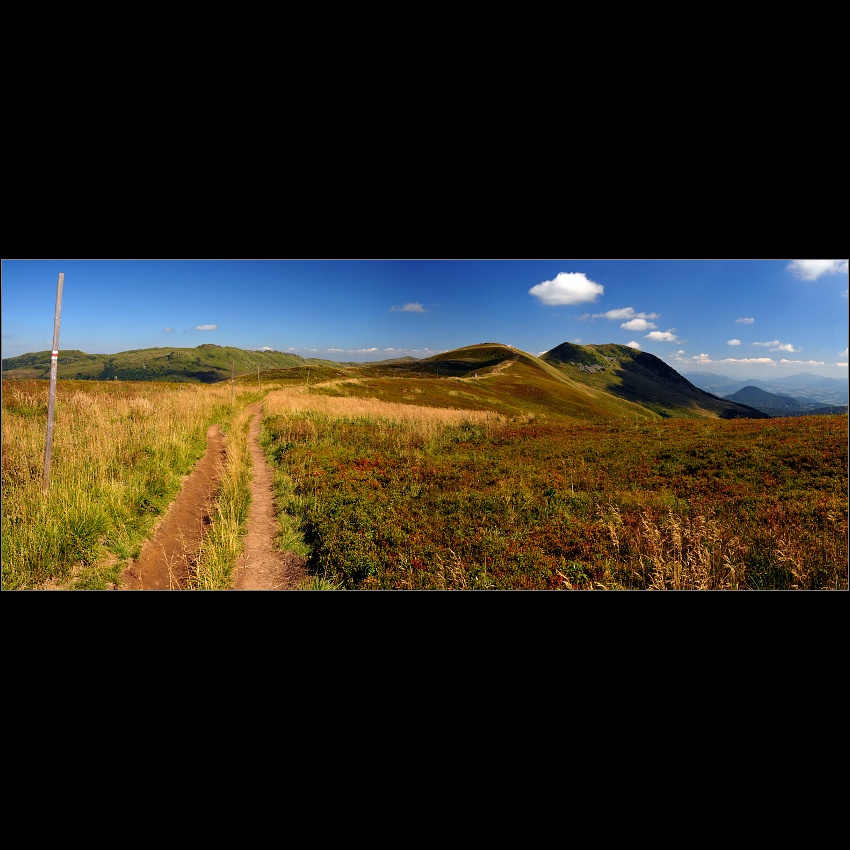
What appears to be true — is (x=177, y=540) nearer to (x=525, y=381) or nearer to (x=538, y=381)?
(x=525, y=381)

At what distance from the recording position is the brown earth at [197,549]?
443cm

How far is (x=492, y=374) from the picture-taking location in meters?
16.3

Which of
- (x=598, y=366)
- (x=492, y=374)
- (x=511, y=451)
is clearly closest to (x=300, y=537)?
(x=511, y=451)

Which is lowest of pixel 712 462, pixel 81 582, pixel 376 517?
pixel 81 582

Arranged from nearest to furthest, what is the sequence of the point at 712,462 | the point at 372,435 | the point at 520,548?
1. the point at 520,548
2. the point at 712,462
3. the point at 372,435

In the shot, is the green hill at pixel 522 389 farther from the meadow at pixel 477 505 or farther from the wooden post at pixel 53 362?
the wooden post at pixel 53 362

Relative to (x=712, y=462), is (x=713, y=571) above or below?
below

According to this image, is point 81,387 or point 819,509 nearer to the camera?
point 819,509

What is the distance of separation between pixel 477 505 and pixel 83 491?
5807 millimetres

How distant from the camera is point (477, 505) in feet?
20.8

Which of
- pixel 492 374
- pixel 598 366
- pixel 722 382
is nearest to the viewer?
pixel 722 382

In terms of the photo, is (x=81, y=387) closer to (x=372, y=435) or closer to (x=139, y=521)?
(x=372, y=435)

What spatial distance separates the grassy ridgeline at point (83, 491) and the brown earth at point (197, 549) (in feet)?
0.67

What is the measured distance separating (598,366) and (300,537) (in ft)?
92.2
